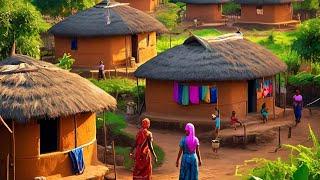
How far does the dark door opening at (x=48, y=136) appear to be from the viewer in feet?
59.2

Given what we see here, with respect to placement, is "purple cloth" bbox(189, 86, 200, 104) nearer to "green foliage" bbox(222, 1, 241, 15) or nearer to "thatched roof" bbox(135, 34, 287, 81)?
"thatched roof" bbox(135, 34, 287, 81)

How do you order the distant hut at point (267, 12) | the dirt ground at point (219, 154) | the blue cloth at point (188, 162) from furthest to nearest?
the distant hut at point (267, 12) → the dirt ground at point (219, 154) → the blue cloth at point (188, 162)

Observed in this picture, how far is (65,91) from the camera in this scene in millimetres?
17828

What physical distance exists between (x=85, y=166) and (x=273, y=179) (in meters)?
5.79

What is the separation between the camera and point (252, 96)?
2531cm

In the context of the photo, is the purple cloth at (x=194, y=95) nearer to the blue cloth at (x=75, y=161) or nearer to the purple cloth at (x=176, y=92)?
the purple cloth at (x=176, y=92)

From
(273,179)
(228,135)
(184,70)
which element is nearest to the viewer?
(273,179)

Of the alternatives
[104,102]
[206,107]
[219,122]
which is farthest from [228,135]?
[104,102]

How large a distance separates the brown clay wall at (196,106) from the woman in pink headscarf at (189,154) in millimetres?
8944

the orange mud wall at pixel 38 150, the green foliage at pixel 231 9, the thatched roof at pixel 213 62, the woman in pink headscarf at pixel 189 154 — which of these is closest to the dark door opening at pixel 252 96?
the thatched roof at pixel 213 62

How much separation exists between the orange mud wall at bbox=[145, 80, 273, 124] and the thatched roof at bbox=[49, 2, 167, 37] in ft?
25.1

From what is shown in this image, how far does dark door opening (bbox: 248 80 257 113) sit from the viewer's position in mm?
25237

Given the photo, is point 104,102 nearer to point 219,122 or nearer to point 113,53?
point 219,122

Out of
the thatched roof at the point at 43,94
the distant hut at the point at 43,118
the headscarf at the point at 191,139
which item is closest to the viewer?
the headscarf at the point at 191,139
